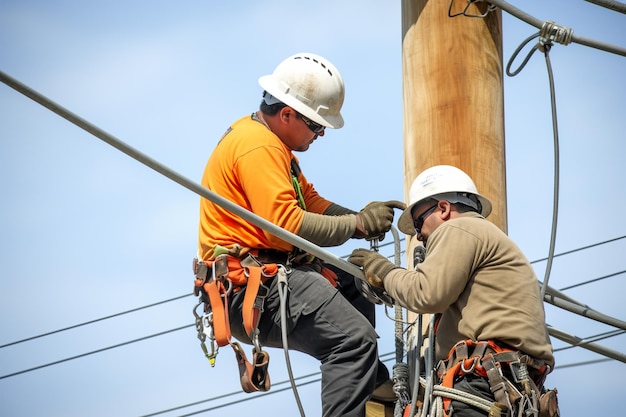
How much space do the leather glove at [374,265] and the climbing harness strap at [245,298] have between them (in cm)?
39

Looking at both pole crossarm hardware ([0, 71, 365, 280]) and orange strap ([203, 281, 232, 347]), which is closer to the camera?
pole crossarm hardware ([0, 71, 365, 280])

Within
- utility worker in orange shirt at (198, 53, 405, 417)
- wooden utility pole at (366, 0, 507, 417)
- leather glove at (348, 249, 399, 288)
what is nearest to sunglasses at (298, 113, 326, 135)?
utility worker in orange shirt at (198, 53, 405, 417)

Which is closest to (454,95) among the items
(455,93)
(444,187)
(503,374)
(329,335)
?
(455,93)

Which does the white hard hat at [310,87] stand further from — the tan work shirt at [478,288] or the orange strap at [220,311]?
the tan work shirt at [478,288]

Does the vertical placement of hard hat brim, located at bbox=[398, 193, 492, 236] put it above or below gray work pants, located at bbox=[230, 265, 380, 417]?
above

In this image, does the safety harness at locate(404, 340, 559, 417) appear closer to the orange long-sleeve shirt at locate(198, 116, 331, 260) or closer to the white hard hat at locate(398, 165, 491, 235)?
the white hard hat at locate(398, 165, 491, 235)

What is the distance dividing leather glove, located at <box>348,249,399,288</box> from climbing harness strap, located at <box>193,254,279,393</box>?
39 cm

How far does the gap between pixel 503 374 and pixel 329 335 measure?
0.82 metres

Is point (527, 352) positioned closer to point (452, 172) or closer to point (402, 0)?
point (452, 172)

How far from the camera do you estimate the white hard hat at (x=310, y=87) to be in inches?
259

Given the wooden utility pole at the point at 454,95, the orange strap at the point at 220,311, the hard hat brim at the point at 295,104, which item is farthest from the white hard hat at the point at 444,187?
the orange strap at the point at 220,311

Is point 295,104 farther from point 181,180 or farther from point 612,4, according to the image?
point 612,4

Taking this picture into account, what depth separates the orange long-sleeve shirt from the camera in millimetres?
6188

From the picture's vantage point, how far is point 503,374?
5645mm
